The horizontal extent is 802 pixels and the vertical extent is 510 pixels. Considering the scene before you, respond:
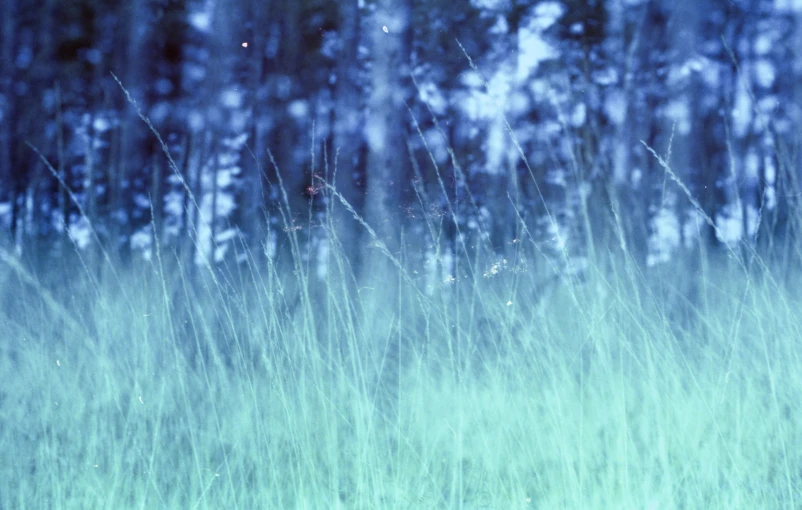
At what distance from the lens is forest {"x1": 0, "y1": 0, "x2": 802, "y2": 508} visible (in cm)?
161

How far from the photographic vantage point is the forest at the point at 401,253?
161 centimetres

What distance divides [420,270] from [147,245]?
0.80 meters

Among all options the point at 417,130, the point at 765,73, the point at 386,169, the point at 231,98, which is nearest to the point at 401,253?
the point at 386,169

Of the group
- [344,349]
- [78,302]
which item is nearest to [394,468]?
[344,349]

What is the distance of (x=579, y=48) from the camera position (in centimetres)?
175

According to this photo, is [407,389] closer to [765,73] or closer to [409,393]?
[409,393]

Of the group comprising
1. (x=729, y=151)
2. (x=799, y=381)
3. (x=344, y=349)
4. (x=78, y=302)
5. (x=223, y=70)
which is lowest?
(x=799, y=381)

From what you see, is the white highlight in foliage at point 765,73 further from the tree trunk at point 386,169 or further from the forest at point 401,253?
the tree trunk at point 386,169

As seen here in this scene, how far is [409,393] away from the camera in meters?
1.65

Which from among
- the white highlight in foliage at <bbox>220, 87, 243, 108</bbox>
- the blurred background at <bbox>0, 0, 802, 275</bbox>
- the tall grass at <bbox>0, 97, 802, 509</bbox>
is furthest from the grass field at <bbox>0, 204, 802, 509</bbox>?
the white highlight in foliage at <bbox>220, 87, 243, 108</bbox>

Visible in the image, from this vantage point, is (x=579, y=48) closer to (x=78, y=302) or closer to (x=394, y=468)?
(x=394, y=468)

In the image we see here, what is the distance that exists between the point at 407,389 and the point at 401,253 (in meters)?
0.38

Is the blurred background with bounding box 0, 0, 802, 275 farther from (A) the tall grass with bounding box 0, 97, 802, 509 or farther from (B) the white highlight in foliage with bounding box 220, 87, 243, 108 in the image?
(A) the tall grass with bounding box 0, 97, 802, 509

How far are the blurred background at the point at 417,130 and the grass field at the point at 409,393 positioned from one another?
13 centimetres
